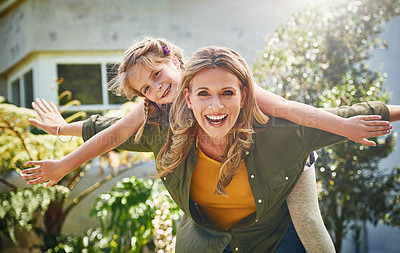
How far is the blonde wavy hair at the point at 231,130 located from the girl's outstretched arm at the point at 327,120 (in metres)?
0.09

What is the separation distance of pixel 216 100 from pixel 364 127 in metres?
0.69

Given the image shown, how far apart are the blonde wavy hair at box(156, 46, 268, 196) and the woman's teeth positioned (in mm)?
120

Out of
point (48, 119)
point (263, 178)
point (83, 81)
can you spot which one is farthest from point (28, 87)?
point (263, 178)

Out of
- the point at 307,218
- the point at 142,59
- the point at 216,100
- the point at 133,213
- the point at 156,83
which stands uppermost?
the point at 142,59

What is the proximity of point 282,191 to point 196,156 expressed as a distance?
48 centimetres

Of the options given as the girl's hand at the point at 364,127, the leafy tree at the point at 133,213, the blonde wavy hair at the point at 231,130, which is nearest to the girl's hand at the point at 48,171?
the blonde wavy hair at the point at 231,130

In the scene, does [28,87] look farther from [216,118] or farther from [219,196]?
[216,118]

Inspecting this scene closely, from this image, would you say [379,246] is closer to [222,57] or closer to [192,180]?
[192,180]

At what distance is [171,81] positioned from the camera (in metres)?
2.66

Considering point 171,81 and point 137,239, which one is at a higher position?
point 171,81

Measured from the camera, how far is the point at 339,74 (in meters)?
4.34

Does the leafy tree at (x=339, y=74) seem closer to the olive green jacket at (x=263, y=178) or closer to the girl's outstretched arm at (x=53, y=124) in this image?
the olive green jacket at (x=263, y=178)

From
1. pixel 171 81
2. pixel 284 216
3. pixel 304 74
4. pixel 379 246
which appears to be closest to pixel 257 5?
pixel 304 74

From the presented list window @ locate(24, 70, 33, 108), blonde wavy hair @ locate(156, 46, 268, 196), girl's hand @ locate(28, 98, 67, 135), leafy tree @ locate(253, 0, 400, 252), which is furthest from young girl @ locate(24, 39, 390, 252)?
window @ locate(24, 70, 33, 108)
